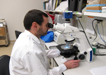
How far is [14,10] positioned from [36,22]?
11.2ft

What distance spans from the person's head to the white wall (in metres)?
3.29

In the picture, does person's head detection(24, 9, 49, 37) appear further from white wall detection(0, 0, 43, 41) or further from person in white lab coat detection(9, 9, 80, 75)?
white wall detection(0, 0, 43, 41)

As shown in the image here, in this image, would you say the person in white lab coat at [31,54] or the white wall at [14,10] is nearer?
the person in white lab coat at [31,54]

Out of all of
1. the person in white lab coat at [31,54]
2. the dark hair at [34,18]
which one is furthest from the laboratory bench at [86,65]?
the dark hair at [34,18]

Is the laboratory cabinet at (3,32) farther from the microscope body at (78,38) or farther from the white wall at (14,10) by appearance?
the microscope body at (78,38)

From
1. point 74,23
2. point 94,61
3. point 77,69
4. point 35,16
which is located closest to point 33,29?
point 35,16

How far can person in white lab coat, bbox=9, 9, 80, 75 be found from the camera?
32.1 inches

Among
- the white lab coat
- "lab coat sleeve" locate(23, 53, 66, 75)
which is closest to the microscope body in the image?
the white lab coat

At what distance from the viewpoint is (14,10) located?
3.96 meters

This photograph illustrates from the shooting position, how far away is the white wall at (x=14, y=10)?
387 cm

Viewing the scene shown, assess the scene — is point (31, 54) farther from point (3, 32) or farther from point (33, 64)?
point (3, 32)

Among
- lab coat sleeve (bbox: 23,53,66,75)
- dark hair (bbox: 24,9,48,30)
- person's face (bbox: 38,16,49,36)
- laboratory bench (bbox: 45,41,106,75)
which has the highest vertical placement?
dark hair (bbox: 24,9,48,30)

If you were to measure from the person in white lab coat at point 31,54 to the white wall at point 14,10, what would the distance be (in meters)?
3.29

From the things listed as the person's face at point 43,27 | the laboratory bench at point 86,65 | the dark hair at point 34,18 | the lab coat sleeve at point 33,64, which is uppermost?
the dark hair at point 34,18
